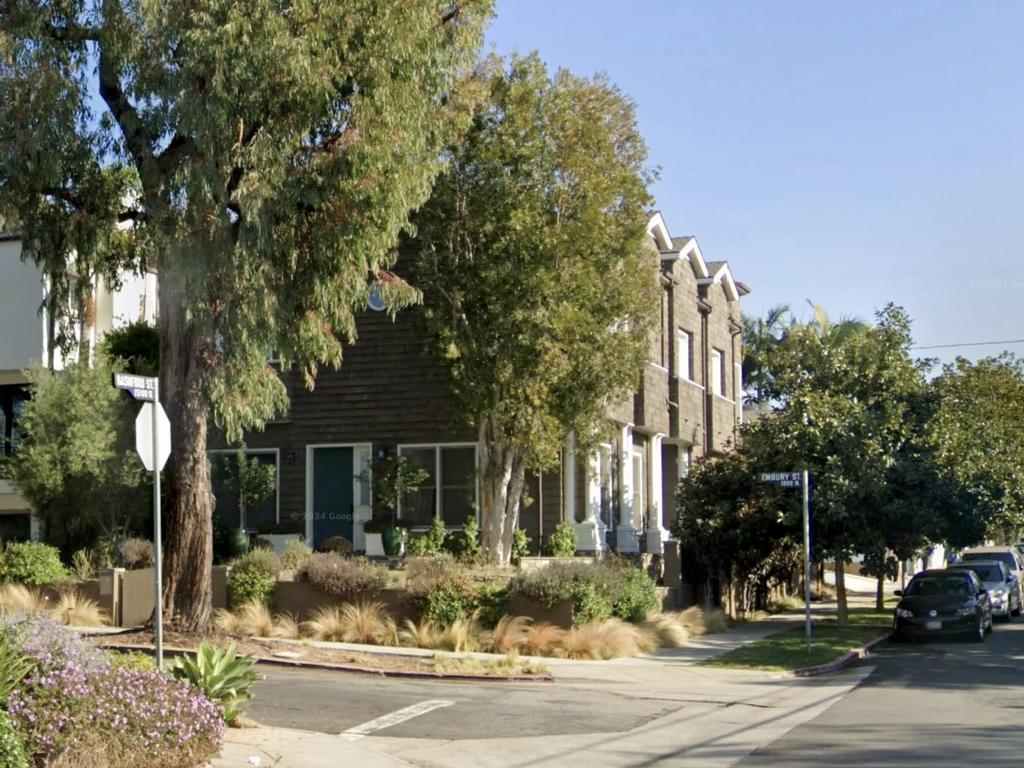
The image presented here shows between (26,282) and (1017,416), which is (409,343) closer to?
(26,282)

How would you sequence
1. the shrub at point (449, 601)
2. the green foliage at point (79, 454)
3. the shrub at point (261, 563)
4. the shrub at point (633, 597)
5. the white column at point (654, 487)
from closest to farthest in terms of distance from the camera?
the shrub at point (449, 601) < the shrub at point (633, 597) < the shrub at point (261, 563) < the green foliage at point (79, 454) < the white column at point (654, 487)

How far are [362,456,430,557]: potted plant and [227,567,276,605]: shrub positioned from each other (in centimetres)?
412

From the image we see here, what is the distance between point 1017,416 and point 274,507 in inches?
942

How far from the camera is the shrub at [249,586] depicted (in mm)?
22922

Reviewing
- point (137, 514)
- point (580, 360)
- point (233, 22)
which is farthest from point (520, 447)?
point (233, 22)

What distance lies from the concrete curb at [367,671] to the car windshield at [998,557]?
24.1 m

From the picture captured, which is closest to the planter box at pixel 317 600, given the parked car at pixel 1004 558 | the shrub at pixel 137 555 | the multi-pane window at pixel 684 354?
the shrub at pixel 137 555

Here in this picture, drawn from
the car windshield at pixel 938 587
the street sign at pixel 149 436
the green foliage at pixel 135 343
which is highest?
the green foliage at pixel 135 343

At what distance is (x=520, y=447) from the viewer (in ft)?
82.8

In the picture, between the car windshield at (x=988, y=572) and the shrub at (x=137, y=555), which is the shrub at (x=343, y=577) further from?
the car windshield at (x=988, y=572)

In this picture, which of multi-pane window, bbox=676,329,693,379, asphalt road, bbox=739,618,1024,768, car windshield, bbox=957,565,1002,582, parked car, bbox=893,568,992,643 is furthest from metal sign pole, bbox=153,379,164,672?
car windshield, bbox=957,565,1002,582

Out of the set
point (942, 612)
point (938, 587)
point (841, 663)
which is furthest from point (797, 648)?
point (938, 587)

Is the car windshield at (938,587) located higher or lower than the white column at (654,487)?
lower

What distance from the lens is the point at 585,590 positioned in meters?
21.7
